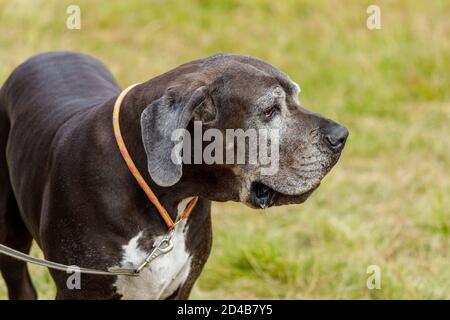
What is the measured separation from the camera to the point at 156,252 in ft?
12.3

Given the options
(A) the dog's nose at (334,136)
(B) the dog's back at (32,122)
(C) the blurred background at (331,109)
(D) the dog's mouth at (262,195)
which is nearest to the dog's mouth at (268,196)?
(D) the dog's mouth at (262,195)

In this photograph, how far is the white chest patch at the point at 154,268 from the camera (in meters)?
3.76

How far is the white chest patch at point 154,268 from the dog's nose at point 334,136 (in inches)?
25.9

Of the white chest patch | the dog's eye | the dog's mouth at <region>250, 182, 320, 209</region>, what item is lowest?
the white chest patch

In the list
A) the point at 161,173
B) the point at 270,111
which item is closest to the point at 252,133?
the point at 270,111

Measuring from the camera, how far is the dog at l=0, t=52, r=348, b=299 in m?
3.61

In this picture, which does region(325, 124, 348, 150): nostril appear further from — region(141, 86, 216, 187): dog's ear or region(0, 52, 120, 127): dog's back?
region(0, 52, 120, 127): dog's back

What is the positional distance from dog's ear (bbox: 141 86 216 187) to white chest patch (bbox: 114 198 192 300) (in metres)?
0.33

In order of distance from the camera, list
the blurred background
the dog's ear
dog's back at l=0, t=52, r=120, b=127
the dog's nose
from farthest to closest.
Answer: the blurred background
dog's back at l=0, t=52, r=120, b=127
the dog's nose
the dog's ear

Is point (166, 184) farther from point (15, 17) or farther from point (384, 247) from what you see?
point (15, 17)

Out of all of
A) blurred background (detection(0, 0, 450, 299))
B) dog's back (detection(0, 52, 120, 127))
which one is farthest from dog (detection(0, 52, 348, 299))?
blurred background (detection(0, 0, 450, 299))

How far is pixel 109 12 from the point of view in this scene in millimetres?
9430

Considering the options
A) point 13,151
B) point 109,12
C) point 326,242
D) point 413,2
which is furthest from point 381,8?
point 13,151
